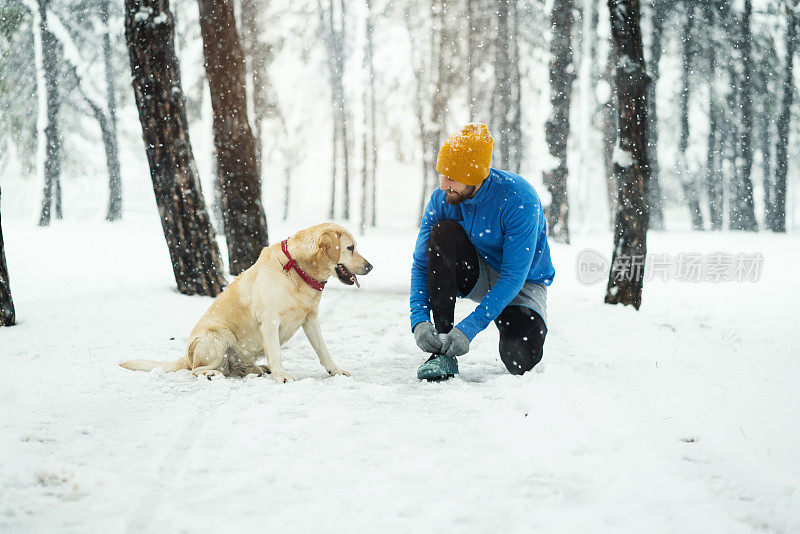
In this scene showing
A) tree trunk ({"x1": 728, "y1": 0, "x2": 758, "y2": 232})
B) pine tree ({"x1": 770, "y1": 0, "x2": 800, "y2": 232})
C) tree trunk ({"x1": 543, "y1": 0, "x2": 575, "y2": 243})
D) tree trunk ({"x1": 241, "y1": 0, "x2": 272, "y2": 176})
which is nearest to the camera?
tree trunk ({"x1": 543, "y1": 0, "x2": 575, "y2": 243})

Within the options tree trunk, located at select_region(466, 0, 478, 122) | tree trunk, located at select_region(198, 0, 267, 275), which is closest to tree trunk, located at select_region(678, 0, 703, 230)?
tree trunk, located at select_region(466, 0, 478, 122)

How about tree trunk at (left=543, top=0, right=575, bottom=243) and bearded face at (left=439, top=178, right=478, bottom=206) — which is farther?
tree trunk at (left=543, top=0, right=575, bottom=243)

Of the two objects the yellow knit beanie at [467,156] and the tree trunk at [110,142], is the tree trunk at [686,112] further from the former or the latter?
the yellow knit beanie at [467,156]

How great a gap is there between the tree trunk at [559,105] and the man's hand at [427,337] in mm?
11825

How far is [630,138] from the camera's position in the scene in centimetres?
657

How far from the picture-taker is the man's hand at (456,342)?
3.41 meters

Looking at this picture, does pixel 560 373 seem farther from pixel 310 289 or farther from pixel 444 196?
pixel 310 289

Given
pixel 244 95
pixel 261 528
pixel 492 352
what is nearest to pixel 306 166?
pixel 244 95

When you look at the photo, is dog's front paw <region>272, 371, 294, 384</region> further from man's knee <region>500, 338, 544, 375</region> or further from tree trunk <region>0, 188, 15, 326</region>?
tree trunk <region>0, 188, 15, 326</region>

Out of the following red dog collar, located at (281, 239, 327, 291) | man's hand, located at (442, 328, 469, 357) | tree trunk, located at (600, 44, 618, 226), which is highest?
tree trunk, located at (600, 44, 618, 226)

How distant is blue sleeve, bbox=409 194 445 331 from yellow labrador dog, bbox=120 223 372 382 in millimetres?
341

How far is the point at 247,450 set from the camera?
92.1 inches

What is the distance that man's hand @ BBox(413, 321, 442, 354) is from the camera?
345 centimetres

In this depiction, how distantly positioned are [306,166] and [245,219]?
3830cm
